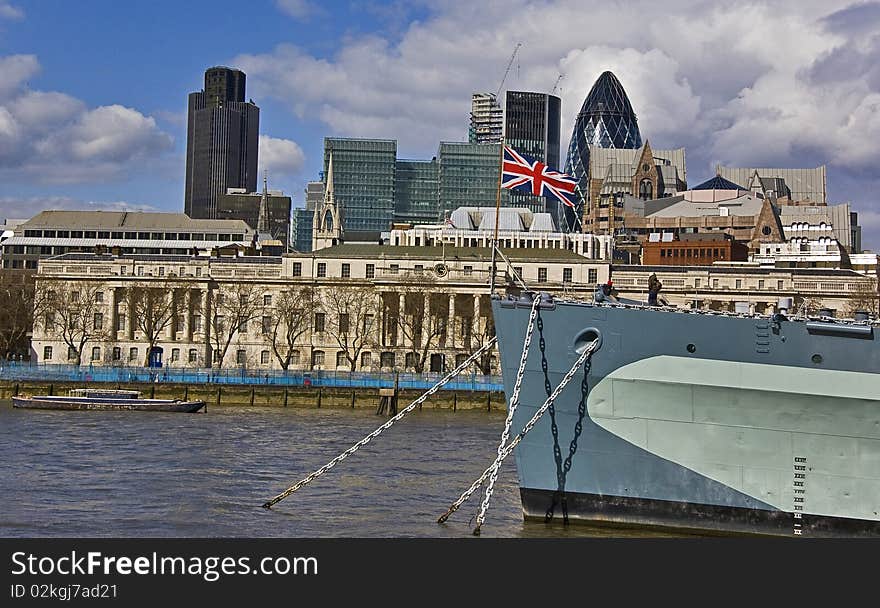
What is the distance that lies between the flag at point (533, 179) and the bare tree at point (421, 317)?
2768 inches

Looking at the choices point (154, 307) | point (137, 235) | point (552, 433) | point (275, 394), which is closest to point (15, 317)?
point (154, 307)

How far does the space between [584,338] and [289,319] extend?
75949 millimetres

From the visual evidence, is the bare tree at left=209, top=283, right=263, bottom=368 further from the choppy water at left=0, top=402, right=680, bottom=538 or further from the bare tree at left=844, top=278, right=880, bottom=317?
the bare tree at left=844, top=278, right=880, bottom=317

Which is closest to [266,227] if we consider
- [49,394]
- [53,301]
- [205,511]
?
[53,301]

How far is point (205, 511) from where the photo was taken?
33.7 metres

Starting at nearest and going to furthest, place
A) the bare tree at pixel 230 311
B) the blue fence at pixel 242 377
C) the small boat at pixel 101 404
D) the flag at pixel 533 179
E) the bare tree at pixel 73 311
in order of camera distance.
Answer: the flag at pixel 533 179 → the small boat at pixel 101 404 → the blue fence at pixel 242 377 → the bare tree at pixel 230 311 → the bare tree at pixel 73 311

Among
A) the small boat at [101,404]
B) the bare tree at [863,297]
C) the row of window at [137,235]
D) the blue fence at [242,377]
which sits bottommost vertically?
the small boat at [101,404]

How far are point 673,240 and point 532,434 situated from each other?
402 ft

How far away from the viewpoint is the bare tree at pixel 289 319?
103 m

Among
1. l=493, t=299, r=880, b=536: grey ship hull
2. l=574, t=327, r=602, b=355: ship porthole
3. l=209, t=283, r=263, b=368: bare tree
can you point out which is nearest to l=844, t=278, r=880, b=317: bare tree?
l=209, t=283, r=263, b=368: bare tree

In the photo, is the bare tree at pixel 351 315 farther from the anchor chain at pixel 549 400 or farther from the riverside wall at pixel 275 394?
the anchor chain at pixel 549 400

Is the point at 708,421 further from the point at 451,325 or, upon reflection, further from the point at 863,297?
the point at 451,325

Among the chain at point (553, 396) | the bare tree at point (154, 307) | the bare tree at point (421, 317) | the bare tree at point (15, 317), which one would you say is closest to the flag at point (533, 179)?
the chain at point (553, 396)
